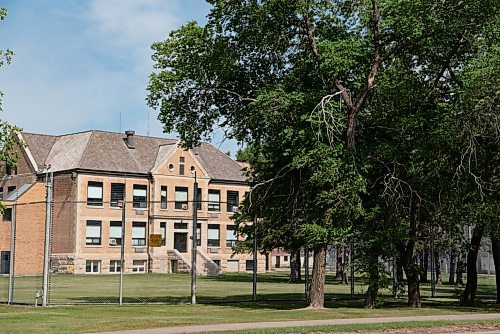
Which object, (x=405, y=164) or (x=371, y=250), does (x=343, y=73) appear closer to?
(x=405, y=164)

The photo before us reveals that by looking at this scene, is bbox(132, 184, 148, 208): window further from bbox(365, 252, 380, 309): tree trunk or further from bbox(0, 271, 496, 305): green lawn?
bbox(365, 252, 380, 309): tree trunk

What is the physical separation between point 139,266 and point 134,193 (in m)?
9.47

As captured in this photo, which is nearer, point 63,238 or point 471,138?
point 471,138

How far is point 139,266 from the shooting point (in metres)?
63.6

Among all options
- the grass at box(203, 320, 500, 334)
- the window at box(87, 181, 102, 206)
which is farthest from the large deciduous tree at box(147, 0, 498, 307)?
the window at box(87, 181, 102, 206)

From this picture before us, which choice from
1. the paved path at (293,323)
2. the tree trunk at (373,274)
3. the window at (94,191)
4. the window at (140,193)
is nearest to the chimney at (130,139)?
the window at (140,193)

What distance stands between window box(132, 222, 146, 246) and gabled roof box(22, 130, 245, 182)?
5103mm

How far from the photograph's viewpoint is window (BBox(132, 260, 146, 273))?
63.1m

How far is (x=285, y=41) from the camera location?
91.1ft

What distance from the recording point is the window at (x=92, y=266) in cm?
5748

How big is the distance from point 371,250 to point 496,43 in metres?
8.46

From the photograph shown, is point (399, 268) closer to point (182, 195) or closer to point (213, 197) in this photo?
point (182, 195)

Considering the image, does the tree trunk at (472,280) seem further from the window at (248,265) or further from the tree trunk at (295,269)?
the window at (248,265)

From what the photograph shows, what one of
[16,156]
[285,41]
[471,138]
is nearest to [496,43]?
[471,138]
